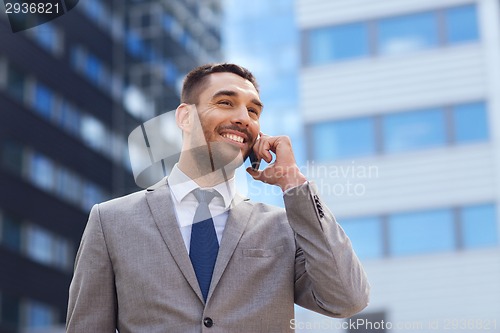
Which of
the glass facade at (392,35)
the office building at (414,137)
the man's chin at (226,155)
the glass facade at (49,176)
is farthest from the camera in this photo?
the glass facade at (49,176)

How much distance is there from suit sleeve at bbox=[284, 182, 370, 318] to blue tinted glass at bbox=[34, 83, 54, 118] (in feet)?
60.5

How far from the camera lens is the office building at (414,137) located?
40.2 feet

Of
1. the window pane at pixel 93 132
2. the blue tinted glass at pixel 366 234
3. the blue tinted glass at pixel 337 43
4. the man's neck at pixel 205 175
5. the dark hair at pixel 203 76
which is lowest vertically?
the man's neck at pixel 205 175

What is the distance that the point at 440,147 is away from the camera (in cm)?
1295

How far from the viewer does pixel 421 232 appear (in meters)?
12.6

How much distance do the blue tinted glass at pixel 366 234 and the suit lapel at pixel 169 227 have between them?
1055cm

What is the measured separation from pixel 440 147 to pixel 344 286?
37.6 ft

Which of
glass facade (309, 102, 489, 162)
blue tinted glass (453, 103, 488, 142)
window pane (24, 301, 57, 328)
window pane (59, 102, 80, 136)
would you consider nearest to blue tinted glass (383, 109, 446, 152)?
glass facade (309, 102, 489, 162)

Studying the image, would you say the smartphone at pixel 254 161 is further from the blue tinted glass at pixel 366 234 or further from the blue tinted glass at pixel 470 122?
the blue tinted glass at pixel 470 122

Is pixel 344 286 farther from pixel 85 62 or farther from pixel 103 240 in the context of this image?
pixel 85 62

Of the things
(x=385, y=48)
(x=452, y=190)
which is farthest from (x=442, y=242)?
(x=385, y=48)

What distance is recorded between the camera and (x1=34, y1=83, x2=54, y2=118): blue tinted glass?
1970cm

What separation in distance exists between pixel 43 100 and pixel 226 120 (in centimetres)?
1853

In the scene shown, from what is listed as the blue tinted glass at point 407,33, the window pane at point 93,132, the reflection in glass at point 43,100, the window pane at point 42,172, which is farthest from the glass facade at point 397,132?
the window pane at point 93,132
